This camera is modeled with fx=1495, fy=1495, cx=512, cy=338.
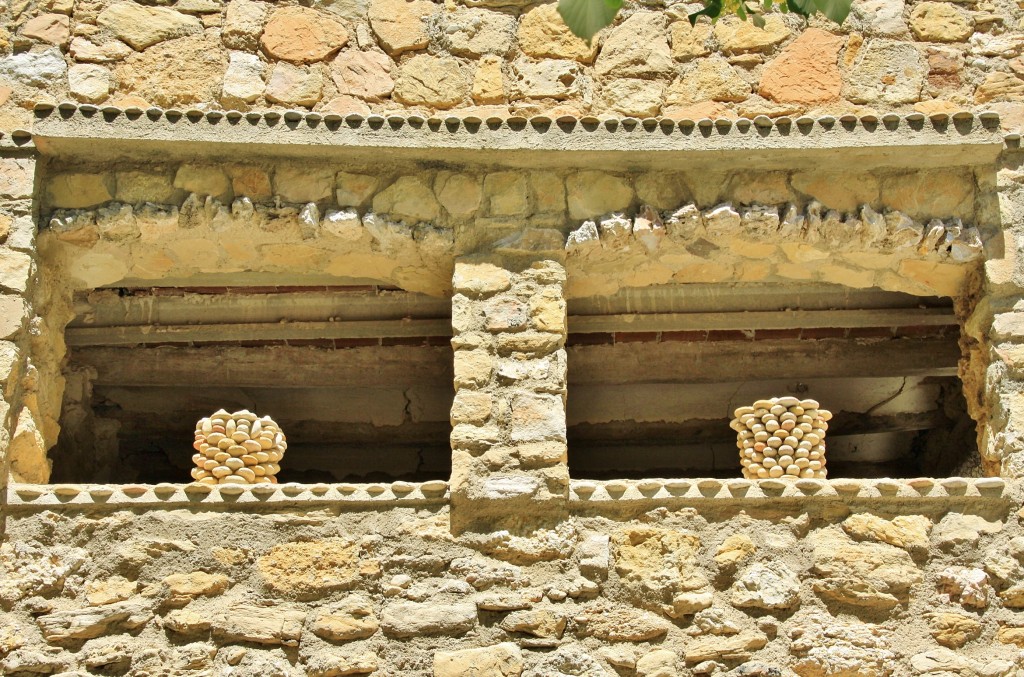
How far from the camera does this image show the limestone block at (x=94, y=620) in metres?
4.71

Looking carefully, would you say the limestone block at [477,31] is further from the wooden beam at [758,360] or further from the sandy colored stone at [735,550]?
the sandy colored stone at [735,550]

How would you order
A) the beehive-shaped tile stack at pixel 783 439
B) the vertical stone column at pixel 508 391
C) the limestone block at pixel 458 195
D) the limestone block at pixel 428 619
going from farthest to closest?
the limestone block at pixel 458 195, the beehive-shaped tile stack at pixel 783 439, the vertical stone column at pixel 508 391, the limestone block at pixel 428 619

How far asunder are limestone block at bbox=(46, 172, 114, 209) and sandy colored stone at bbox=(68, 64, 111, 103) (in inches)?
13.4

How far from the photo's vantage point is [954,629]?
4.83 metres

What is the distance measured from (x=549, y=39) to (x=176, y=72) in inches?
57.5

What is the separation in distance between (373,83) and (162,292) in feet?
4.39

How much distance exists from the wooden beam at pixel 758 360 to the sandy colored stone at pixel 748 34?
55.4 inches

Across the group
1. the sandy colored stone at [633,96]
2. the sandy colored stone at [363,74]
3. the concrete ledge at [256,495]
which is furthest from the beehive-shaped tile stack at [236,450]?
the sandy colored stone at [633,96]

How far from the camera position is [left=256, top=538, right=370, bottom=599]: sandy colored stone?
4844mm

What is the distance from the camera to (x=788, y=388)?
22.4 ft

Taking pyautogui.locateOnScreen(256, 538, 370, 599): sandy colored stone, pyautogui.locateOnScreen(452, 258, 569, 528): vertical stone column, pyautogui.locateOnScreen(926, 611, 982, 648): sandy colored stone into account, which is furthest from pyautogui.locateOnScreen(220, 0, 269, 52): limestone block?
pyautogui.locateOnScreen(926, 611, 982, 648): sandy colored stone

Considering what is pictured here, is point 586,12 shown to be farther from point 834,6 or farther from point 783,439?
point 783,439

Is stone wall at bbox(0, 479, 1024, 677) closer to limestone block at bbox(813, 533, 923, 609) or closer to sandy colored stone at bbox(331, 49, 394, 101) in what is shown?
limestone block at bbox(813, 533, 923, 609)

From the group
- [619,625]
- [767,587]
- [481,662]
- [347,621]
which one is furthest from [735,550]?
[347,621]
